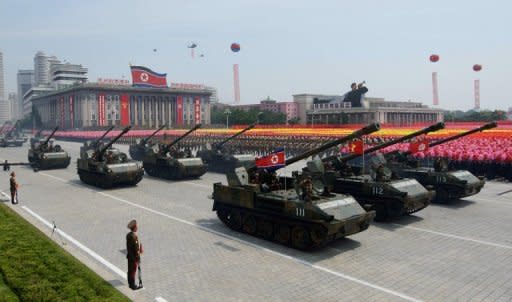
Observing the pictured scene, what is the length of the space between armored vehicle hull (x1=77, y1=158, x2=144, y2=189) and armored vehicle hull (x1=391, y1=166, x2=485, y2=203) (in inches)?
513

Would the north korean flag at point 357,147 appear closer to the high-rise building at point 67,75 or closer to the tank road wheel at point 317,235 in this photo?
the tank road wheel at point 317,235

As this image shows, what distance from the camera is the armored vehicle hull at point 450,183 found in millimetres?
17281

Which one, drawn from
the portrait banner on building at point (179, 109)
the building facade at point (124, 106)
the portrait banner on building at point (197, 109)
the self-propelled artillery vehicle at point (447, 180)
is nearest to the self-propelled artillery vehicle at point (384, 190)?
the self-propelled artillery vehicle at point (447, 180)

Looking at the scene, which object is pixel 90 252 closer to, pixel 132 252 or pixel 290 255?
pixel 132 252

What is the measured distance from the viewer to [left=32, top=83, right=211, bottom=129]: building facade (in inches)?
4557

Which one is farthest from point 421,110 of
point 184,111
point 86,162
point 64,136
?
point 86,162

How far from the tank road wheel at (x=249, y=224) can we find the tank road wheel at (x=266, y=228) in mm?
221

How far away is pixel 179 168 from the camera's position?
24766 mm

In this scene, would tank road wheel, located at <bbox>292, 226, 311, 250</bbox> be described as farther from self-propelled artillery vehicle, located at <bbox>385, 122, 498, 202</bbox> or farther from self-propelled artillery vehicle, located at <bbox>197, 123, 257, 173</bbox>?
self-propelled artillery vehicle, located at <bbox>197, 123, 257, 173</bbox>

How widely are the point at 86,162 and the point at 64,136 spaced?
6367cm

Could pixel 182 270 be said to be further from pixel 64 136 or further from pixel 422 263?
pixel 64 136

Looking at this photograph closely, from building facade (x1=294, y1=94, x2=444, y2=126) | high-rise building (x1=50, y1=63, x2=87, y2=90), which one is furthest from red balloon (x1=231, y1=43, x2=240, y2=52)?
high-rise building (x1=50, y1=63, x2=87, y2=90)

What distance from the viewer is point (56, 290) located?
28.0ft

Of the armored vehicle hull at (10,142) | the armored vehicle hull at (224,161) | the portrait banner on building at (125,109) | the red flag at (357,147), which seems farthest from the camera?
the portrait banner on building at (125,109)
